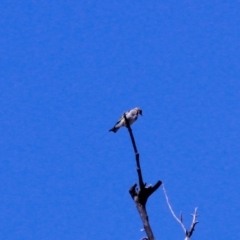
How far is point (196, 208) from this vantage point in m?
5.58

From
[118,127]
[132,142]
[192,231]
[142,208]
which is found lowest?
[192,231]

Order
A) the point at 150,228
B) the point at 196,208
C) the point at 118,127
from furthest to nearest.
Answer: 1. the point at 118,127
2. the point at 196,208
3. the point at 150,228

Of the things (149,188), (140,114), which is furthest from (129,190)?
(140,114)

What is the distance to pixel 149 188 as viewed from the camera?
17.3 ft

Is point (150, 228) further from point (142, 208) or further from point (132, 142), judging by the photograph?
point (132, 142)

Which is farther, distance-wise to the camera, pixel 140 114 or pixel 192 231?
pixel 140 114

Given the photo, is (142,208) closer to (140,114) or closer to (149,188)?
(149,188)

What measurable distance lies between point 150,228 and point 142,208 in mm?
247

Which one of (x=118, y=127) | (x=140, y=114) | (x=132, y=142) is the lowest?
(x=132, y=142)

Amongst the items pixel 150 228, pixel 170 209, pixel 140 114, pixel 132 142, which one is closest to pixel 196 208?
pixel 170 209

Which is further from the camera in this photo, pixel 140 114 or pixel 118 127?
pixel 140 114

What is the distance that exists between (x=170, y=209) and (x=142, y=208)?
2.32 ft

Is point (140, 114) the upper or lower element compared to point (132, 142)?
upper

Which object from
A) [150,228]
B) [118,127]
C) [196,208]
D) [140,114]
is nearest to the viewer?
[150,228]
